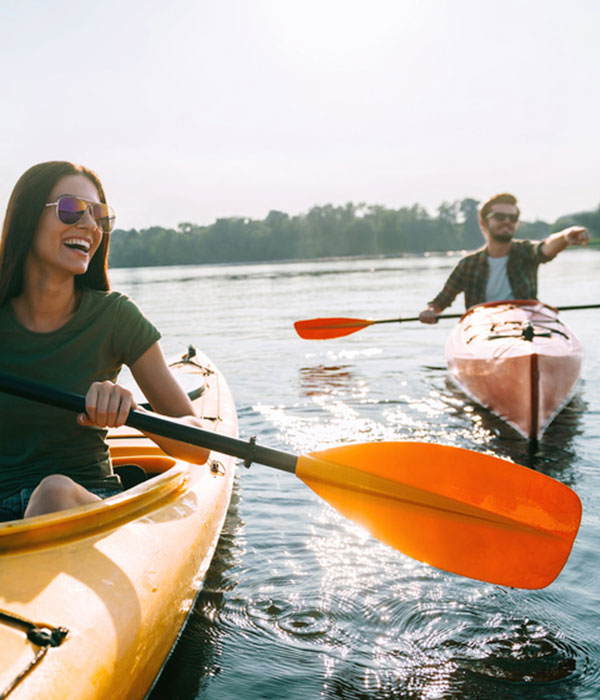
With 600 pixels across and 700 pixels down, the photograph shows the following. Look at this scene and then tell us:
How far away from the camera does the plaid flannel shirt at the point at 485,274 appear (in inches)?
269

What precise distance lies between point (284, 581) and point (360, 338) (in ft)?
27.1

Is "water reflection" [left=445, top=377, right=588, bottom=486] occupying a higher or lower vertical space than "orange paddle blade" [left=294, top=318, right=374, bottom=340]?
lower

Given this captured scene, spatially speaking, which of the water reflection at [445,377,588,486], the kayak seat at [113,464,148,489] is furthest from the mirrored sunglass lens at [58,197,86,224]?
the water reflection at [445,377,588,486]

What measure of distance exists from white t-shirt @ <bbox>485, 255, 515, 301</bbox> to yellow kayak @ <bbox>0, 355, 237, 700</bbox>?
5014 millimetres

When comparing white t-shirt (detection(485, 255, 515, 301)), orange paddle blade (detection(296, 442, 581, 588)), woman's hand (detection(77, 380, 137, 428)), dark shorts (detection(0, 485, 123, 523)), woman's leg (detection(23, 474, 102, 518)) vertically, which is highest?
white t-shirt (detection(485, 255, 515, 301))

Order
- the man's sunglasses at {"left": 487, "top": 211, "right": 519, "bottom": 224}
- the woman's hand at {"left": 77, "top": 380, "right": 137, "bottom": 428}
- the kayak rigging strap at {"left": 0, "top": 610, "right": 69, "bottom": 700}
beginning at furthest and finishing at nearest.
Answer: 1. the man's sunglasses at {"left": 487, "top": 211, "right": 519, "bottom": 224}
2. the woman's hand at {"left": 77, "top": 380, "right": 137, "bottom": 428}
3. the kayak rigging strap at {"left": 0, "top": 610, "right": 69, "bottom": 700}

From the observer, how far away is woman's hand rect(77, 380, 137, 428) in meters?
1.96

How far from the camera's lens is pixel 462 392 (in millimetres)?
6578

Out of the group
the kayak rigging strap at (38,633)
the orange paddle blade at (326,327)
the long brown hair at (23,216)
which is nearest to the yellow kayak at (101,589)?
the kayak rigging strap at (38,633)

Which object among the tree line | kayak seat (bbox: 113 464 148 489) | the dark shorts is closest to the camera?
the dark shorts

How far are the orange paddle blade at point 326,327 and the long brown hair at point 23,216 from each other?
520 cm

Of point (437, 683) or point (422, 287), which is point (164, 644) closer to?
point (437, 683)

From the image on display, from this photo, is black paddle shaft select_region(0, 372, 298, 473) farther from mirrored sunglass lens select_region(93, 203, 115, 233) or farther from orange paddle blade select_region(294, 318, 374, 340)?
orange paddle blade select_region(294, 318, 374, 340)

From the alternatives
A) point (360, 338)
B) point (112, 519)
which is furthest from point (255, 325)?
point (112, 519)
